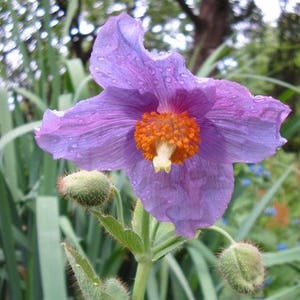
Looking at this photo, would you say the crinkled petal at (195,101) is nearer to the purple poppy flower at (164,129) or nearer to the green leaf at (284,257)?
the purple poppy flower at (164,129)

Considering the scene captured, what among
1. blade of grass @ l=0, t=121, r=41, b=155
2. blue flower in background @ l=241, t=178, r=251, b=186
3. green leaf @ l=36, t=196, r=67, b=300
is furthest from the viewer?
blue flower in background @ l=241, t=178, r=251, b=186

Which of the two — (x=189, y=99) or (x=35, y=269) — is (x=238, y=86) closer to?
(x=189, y=99)

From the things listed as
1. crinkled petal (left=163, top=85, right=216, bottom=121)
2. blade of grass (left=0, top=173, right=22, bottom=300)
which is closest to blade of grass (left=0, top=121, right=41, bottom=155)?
blade of grass (left=0, top=173, right=22, bottom=300)

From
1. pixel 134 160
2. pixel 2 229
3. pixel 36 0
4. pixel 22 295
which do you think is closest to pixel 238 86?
pixel 134 160

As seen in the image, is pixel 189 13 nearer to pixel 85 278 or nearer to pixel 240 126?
pixel 240 126

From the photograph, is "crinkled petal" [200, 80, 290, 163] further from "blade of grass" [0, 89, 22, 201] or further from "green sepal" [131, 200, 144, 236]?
"blade of grass" [0, 89, 22, 201]

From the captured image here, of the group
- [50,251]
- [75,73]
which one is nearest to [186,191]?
[50,251]
